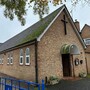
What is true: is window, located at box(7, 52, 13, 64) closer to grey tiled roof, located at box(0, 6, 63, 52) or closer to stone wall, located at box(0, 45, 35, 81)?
stone wall, located at box(0, 45, 35, 81)

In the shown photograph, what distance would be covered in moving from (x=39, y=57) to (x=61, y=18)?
6.41m

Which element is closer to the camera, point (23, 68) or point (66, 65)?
point (23, 68)

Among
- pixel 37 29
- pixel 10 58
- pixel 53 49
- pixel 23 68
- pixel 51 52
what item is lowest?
pixel 23 68

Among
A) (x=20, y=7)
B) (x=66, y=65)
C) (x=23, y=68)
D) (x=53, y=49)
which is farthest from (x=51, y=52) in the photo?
(x=20, y=7)

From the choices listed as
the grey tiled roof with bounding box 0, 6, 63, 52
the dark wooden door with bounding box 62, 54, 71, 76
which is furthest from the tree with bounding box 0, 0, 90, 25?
the dark wooden door with bounding box 62, 54, 71, 76

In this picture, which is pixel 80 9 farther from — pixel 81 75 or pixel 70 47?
pixel 81 75

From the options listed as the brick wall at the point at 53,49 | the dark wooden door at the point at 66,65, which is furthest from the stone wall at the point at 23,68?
the dark wooden door at the point at 66,65

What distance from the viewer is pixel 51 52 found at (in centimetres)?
1691

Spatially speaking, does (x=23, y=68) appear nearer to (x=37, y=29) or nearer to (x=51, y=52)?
(x=51, y=52)

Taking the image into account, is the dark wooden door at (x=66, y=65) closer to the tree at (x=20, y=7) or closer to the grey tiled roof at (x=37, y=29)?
the grey tiled roof at (x=37, y=29)

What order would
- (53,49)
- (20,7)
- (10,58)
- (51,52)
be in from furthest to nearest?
(10,58) → (53,49) → (51,52) → (20,7)

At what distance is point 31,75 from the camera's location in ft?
52.3

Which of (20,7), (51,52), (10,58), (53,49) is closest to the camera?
(20,7)

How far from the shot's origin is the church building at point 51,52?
51.4 ft
